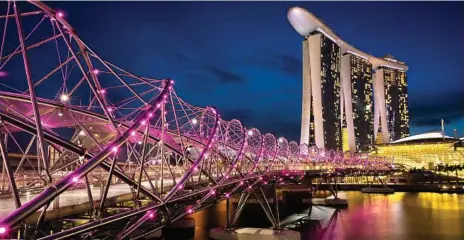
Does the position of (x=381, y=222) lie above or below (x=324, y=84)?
below

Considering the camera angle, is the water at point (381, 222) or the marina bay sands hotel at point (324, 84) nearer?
the water at point (381, 222)

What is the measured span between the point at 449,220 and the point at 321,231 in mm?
15233

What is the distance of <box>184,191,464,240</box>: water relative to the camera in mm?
39625

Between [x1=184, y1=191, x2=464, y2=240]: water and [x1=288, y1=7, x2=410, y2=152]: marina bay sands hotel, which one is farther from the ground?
[x1=288, y1=7, x2=410, y2=152]: marina bay sands hotel

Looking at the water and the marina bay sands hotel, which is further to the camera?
the marina bay sands hotel

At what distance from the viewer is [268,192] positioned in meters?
69.2

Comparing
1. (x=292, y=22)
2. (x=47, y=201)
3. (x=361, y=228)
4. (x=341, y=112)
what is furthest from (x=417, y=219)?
(x=341, y=112)

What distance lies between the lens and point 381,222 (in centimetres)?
4709

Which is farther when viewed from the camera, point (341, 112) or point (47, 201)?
point (341, 112)

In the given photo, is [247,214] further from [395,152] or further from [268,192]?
[395,152]

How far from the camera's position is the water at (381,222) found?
3962 centimetres

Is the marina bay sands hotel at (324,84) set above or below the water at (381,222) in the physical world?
above

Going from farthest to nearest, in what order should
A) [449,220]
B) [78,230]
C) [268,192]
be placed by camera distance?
1. [268,192]
2. [449,220]
3. [78,230]

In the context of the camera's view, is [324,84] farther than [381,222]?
Yes
